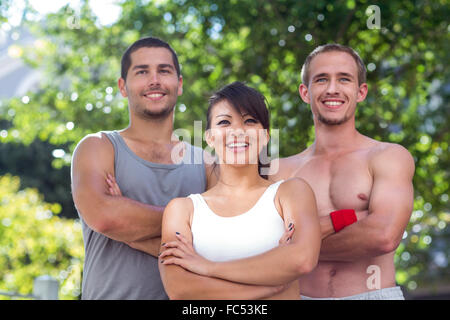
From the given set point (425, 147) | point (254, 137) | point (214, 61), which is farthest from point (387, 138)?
point (254, 137)

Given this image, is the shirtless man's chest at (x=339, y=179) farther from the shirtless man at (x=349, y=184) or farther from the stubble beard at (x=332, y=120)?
the stubble beard at (x=332, y=120)

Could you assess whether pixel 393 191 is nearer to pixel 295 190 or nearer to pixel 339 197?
pixel 339 197

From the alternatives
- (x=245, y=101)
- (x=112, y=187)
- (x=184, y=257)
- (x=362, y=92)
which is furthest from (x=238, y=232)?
(x=362, y=92)

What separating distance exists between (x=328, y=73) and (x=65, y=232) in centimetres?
974

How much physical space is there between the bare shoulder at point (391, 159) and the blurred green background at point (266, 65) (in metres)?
3.71

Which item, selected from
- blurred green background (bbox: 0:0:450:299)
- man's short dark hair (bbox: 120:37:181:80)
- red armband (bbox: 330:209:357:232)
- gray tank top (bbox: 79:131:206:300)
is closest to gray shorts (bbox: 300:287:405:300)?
red armband (bbox: 330:209:357:232)

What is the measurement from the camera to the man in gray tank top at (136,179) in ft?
9.79

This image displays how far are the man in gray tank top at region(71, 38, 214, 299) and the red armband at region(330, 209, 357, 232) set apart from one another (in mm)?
835

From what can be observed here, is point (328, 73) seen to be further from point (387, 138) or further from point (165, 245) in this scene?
point (387, 138)

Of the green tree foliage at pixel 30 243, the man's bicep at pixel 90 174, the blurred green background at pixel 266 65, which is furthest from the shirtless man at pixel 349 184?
the green tree foliage at pixel 30 243

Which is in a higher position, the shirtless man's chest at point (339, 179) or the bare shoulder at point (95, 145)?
the bare shoulder at point (95, 145)

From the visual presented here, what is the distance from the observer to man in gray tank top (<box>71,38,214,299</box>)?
2.98 metres

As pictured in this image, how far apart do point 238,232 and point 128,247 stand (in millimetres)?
922

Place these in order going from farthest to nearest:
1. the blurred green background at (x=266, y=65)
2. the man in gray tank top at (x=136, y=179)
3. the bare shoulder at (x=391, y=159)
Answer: the blurred green background at (x=266, y=65) → the bare shoulder at (x=391, y=159) → the man in gray tank top at (x=136, y=179)
